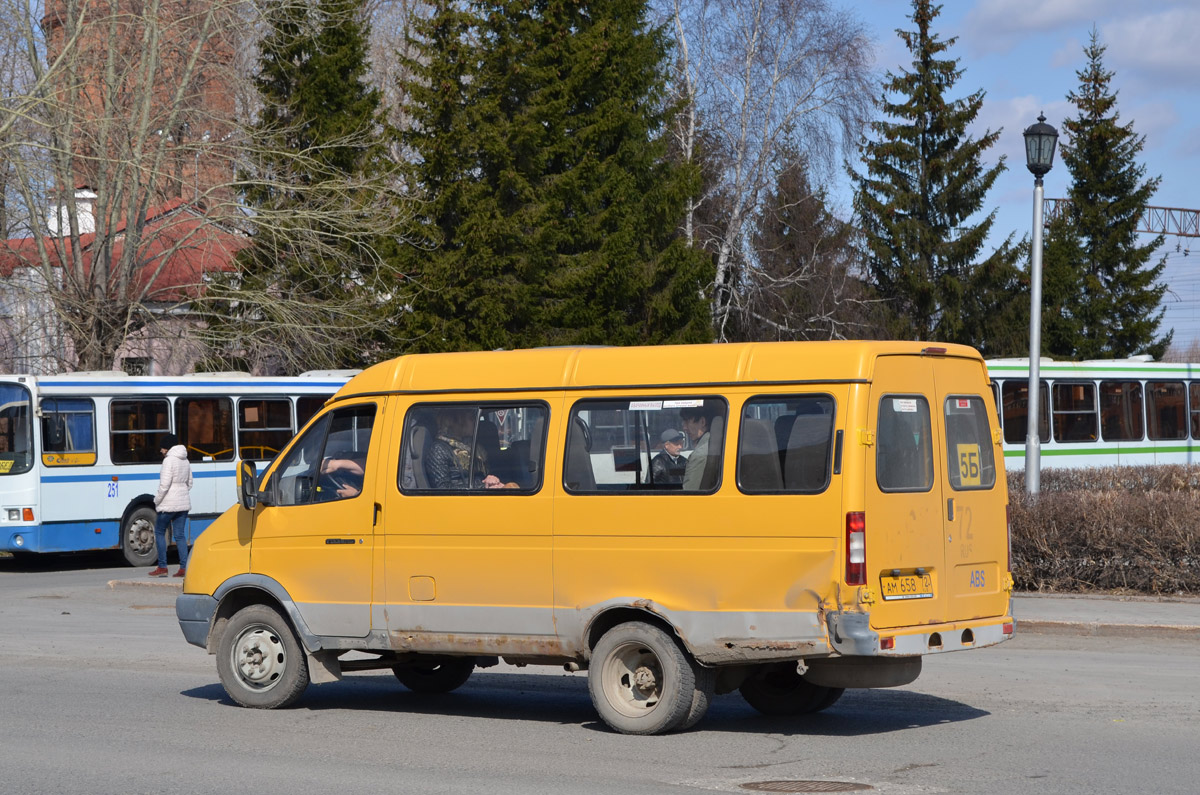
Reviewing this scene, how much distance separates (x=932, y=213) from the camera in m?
48.8

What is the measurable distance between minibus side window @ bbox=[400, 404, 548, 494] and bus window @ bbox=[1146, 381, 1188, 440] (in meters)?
26.0

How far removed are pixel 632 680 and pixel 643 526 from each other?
94cm

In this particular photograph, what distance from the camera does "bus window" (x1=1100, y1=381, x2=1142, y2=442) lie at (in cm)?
3141

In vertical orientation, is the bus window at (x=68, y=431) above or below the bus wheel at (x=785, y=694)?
above

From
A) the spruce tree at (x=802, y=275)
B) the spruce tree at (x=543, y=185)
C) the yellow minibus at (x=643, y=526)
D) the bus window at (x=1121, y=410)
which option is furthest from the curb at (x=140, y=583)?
the spruce tree at (x=802, y=275)

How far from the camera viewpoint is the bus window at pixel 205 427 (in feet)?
79.0

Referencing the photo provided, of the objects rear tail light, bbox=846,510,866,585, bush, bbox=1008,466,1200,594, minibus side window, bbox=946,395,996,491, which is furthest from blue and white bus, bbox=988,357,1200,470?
rear tail light, bbox=846,510,866,585

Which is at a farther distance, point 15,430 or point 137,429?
point 137,429

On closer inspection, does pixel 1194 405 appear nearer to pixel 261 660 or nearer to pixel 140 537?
pixel 140 537

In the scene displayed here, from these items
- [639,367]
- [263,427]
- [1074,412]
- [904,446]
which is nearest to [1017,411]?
[1074,412]

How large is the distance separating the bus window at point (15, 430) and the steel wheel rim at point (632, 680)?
1574cm

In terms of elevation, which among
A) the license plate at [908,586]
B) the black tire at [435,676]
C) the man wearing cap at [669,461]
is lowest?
the black tire at [435,676]

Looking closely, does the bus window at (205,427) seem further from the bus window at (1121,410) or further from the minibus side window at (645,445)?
the bus window at (1121,410)

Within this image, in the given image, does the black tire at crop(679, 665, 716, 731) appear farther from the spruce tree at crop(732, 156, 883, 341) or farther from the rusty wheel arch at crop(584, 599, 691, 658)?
the spruce tree at crop(732, 156, 883, 341)
